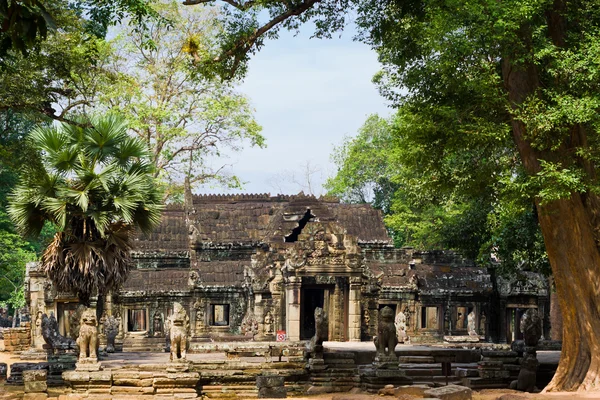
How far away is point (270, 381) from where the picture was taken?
68.3 ft

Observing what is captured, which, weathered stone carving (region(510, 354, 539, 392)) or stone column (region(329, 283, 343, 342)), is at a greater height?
stone column (region(329, 283, 343, 342))

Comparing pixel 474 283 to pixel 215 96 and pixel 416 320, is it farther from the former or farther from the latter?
pixel 215 96

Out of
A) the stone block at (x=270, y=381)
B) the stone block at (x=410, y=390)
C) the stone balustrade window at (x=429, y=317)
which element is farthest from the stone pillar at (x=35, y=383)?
the stone balustrade window at (x=429, y=317)

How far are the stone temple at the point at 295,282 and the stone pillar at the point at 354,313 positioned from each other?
0.03m

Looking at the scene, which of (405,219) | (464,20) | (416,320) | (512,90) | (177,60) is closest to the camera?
(464,20)

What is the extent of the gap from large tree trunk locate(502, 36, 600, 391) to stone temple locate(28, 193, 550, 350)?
11.9 meters

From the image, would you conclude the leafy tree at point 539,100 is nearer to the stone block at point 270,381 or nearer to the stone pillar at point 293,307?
the stone block at point 270,381

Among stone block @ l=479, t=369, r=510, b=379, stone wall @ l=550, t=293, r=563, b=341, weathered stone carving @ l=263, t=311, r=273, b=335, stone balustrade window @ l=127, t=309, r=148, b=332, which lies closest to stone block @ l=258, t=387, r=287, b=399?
stone block @ l=479, t=369, r=510, b=379

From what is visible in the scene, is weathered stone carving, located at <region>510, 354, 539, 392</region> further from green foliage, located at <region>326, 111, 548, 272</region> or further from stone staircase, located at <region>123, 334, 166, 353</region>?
stone staircase, located at <region>123, 334, 166, 353</region>

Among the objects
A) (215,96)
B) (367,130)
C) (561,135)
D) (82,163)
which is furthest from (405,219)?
(561,135)

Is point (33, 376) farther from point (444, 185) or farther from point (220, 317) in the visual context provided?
point (220, 317)

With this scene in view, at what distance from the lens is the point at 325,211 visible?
33781 millimetres

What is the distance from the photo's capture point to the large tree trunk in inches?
750

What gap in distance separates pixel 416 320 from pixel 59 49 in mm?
16142
